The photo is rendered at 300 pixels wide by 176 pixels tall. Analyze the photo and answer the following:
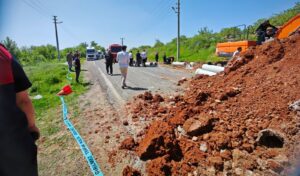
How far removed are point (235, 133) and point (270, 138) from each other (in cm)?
50

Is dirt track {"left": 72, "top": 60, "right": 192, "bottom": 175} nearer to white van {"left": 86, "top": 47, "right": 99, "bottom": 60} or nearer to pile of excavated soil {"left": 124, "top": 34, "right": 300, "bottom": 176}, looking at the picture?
pile of excavated soil {"left": 124, "top": 34, "right": 300, "bottom": 176}

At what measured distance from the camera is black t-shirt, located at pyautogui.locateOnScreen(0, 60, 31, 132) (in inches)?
→ 69.7

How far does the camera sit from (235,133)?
3.81m

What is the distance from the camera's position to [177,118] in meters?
4.81

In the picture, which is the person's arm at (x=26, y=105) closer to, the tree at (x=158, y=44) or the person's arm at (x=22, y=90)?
the person's arm at (x=22, y=90)

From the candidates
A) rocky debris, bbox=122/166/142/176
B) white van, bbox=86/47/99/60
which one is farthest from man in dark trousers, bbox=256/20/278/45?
white van, bbox=86/47/99/60

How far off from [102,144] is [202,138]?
6.52 ft

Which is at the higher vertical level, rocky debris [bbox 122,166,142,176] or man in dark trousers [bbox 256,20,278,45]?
man in dark trousers [bbox 256,20,278,45]

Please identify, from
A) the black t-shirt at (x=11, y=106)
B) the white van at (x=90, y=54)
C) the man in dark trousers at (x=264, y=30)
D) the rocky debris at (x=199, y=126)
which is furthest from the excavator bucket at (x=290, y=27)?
the white van at (x=90, y=54)

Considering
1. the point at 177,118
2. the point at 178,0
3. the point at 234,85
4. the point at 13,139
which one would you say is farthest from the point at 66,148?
the point at 178,0

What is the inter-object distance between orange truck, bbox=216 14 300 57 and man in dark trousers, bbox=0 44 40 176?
9641 mm

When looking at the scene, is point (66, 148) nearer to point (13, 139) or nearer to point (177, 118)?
point (177, 118)

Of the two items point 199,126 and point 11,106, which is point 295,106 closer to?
point 199,126

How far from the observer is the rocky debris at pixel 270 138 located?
345 centimetres
